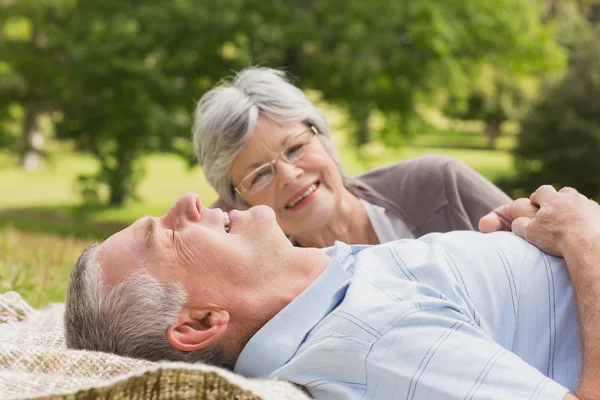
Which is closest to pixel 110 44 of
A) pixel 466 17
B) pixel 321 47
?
pixel 321 47

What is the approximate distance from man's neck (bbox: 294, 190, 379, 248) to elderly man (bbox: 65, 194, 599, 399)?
1.32 m

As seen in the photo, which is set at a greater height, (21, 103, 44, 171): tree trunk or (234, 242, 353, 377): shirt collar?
(234, 242, 353, 377): shirt collar

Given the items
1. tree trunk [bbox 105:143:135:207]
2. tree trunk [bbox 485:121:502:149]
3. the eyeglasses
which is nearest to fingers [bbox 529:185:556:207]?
the eyeglasses

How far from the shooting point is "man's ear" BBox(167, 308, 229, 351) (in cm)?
202

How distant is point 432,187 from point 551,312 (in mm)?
1462

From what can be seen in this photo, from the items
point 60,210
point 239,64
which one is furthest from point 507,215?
point 60,210

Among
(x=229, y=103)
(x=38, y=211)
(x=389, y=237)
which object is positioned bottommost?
(x=38, y=211)

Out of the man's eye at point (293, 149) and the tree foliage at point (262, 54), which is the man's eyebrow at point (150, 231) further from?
the tree foliage at point (262, 54)

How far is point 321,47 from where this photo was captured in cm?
1388

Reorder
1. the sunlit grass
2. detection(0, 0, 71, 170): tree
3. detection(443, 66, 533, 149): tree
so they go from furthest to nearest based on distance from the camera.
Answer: detection(443, 66, 533, 149): tree, detection(0, 0, 71, 170): tree, the sunlit grass

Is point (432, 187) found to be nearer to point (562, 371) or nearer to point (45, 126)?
point (562, 371)

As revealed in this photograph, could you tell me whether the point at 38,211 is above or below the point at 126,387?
below

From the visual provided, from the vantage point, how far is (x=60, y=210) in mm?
21344

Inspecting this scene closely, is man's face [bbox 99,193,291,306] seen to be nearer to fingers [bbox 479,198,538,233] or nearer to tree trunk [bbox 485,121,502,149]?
fingers [bbox 479,198,538,233]
